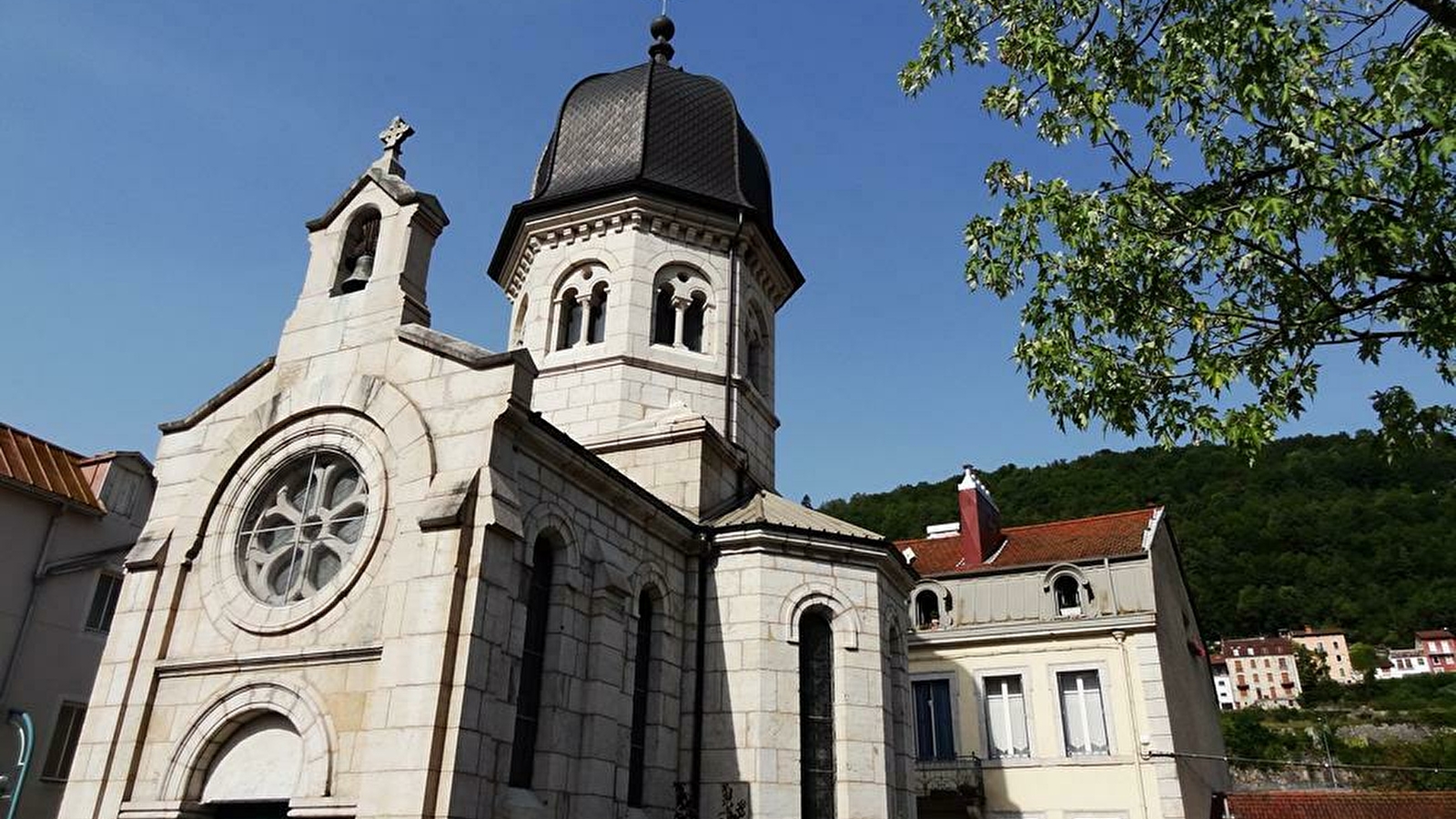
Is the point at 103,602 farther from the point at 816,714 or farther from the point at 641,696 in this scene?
the point at 816,714

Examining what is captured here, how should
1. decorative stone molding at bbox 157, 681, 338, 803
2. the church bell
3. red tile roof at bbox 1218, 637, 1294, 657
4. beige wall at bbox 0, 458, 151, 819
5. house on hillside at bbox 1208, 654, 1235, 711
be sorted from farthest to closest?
house on hillside at bbox 1208, 654, 1235, 711 → red tile roof at bbox 1218, 637, 1294, 657 → beige wall at bbox 0, 458, 151, 819 → the church bell → decorative stone molding at bbox 157, 681, 338, 803

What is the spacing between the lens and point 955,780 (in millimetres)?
20250

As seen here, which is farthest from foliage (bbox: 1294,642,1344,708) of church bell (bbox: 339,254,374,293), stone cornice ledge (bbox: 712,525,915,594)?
church bell (bbox: 339,254,374,293)

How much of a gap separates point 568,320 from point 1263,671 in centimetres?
10816

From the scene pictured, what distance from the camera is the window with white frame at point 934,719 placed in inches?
832

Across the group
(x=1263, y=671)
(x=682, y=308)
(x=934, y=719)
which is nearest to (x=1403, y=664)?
(x=1263, y=671)

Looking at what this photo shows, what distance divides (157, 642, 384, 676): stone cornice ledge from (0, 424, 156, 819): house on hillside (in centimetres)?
725

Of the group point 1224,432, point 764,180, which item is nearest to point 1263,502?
point 764,180

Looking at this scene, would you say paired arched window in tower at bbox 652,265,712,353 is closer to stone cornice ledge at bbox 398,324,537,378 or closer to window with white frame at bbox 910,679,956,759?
stone cornice ledge at bbox 398,324,537,378

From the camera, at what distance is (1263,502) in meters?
100

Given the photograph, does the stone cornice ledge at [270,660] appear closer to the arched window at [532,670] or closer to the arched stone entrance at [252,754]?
the arched stone entrance at [252,754]

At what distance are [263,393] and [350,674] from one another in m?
4.24

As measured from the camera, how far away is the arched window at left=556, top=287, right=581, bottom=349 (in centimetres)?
1909

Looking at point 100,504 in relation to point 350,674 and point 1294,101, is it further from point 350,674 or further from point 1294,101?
point 1294,101
